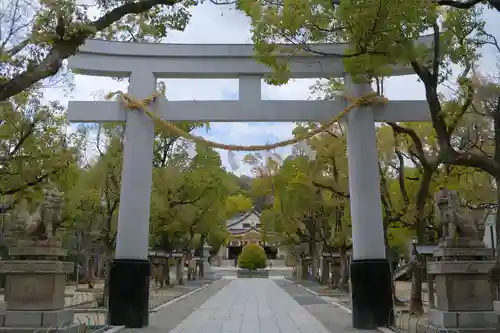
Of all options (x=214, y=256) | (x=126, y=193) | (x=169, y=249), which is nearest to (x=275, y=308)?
(x=126, y=193)

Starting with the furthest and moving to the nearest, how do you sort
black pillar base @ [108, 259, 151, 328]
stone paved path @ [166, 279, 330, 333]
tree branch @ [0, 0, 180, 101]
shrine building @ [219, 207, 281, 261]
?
shrine building @ [219, 207, 281, 261] < stone paved path @ [166, 279, 330, 333] < black pillar base @ [108, 259, 151, 328] < tree branch @ [0, 0, 180, 101]

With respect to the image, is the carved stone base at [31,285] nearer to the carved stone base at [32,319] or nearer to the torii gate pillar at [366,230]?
the carved stone base at [32,319]

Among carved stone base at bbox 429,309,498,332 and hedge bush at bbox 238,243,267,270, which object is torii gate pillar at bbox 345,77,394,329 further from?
hedge bush at bbox 238,243,267,270

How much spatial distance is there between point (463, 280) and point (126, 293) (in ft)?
19.9

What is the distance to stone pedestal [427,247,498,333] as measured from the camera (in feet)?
24.6

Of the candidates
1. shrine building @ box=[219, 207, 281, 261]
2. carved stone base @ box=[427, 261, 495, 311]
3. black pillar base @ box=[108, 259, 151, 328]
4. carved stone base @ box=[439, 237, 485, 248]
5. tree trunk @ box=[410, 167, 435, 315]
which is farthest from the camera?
shrine building @ box=[219, 207, 281, 261]

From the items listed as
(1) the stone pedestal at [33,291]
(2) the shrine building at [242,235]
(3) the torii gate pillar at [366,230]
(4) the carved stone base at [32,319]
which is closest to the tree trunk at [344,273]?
(3) the torii gate pillar at [366,230]

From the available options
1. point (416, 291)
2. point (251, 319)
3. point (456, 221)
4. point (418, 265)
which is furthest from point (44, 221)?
point (416, 291)

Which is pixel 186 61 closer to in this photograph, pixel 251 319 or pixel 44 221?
pixel 44 221

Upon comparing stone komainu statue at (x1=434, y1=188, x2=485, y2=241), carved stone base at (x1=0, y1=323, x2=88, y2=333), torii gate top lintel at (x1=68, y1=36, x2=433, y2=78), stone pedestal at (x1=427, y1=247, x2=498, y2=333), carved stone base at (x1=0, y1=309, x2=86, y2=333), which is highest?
torii gate top lintel at (x1=68, y1=36, x2=433, y2=78)

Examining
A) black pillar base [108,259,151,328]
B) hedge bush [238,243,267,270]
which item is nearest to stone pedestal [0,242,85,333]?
black pillar base [108,259,151,328]

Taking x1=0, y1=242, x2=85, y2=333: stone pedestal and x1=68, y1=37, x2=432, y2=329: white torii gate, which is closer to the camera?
x1=0, y1=242, x2=85, y2=333: stone pedestal

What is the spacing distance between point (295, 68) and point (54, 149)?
25.6 ft

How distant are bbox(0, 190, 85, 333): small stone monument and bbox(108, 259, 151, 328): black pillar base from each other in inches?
35.2
